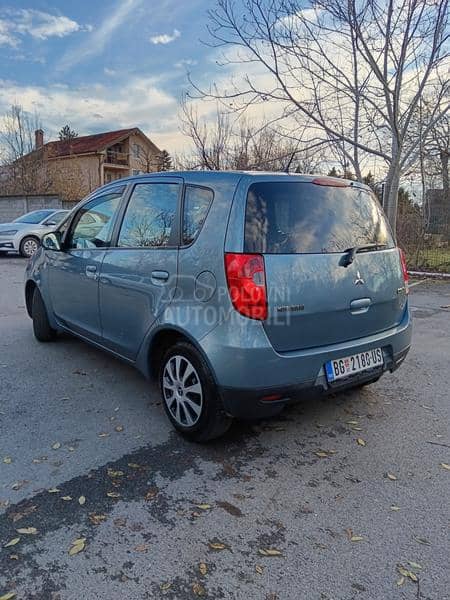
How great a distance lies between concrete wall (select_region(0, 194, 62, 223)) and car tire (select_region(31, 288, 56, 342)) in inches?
624

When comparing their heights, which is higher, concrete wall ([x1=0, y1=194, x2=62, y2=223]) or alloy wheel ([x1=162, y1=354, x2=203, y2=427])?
concrete wall ([x1=0, y1=194, x2=62, y2=223])

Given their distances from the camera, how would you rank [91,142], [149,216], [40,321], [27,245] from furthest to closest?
[91,142]
[27,245]
[40,321]
[149,216]

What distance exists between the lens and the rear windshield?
2.59 metres

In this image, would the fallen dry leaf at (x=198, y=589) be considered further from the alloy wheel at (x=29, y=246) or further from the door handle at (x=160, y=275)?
the alloy wheel at (x=29, y=246)

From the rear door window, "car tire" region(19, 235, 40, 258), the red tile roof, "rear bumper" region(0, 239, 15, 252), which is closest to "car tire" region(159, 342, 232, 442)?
the rear door window

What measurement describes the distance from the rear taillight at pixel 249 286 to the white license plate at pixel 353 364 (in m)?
0.61

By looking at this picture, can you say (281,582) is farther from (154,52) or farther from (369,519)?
(154,52)

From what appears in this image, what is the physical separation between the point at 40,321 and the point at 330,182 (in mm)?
3645

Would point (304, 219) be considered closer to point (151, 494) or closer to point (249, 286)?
point (249, 286)

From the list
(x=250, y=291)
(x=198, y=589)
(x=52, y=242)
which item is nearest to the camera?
(x=198, y=589)

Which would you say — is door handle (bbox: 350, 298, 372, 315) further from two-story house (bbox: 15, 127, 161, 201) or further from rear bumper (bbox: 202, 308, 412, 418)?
two-story house (bbox: 15, 127, 161, 201)

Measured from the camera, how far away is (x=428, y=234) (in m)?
11.6

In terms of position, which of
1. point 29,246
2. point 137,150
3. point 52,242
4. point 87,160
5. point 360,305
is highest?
point 137,150

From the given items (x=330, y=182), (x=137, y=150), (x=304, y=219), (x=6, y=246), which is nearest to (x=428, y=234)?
(x=330, y=182)
